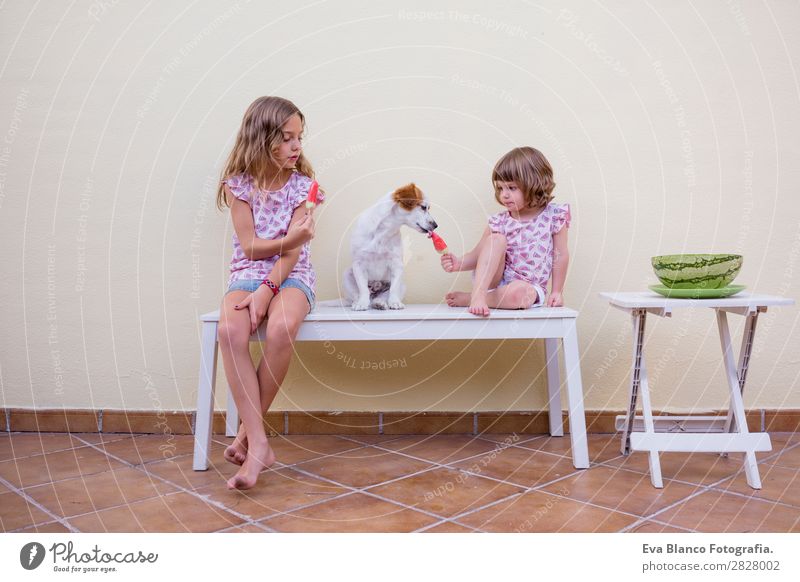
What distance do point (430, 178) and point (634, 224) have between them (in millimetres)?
804

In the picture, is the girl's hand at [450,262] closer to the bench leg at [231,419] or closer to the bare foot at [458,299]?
the bare foot at [458,299]

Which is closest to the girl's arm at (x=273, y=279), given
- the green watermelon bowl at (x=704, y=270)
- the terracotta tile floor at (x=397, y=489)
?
the terracotta tile floor at (x=397, y=489)

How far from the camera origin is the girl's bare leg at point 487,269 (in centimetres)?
208

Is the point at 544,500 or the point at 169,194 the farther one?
the point at 169,194

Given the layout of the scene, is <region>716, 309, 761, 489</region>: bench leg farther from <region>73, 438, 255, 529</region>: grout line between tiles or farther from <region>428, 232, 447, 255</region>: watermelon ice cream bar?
<region>73, 438, 255, 529</region>: grout line between tiles

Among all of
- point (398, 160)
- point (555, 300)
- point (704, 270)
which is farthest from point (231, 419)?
point (704, 270)

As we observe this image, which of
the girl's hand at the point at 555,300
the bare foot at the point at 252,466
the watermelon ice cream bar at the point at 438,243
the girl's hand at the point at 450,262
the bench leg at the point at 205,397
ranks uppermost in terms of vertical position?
the watermelon ice cream bar at the point at 438,243

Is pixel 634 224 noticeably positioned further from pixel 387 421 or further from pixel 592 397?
pixel 387 421

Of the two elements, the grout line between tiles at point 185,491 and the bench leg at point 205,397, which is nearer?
the grout line between tiles at point 185,491

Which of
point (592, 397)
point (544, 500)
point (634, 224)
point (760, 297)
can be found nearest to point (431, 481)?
point (544, 500)

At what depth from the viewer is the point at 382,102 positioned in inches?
95.3

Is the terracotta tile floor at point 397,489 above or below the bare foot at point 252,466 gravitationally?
below

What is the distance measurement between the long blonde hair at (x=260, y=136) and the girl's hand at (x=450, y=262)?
69cm

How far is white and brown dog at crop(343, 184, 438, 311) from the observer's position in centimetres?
212
